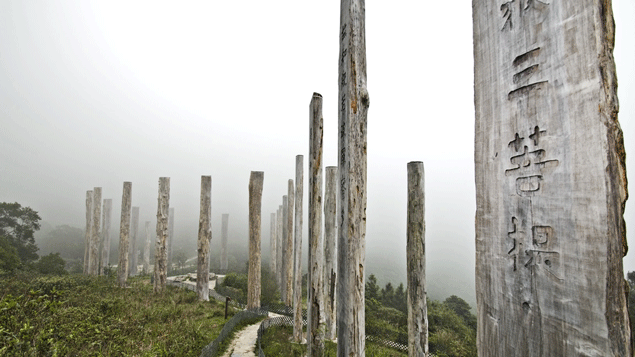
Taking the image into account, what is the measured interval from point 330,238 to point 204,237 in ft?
15.7

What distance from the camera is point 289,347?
5.79m

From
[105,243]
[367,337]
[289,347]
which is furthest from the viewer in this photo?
[105,243]

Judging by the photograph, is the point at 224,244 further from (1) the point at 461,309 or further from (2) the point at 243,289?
(1) the point at 461,309

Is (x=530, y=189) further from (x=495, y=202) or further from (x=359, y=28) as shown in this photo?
(x=359, y=28)

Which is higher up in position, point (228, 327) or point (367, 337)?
point (228, 327)

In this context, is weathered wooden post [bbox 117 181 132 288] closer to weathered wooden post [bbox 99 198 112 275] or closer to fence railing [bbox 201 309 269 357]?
weathered wooden post [bbox 99 198 112 275]

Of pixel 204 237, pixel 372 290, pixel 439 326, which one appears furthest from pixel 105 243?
pixel 439 326

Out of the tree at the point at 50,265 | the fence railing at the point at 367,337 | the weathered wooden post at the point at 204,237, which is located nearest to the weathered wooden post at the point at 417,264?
the fence railing at the point at 367,337

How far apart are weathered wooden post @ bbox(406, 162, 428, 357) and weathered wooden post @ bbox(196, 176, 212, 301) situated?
6285 mm

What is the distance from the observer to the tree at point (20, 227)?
14.1 m

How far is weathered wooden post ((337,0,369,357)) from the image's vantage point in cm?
239

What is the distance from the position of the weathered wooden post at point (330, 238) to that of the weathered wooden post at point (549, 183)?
397 centimetres

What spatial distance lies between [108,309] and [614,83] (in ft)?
27.3

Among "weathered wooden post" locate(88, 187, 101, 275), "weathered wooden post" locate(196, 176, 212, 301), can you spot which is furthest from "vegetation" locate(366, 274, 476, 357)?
"weathered wooden post" locate(88, 187, 101, 275)
